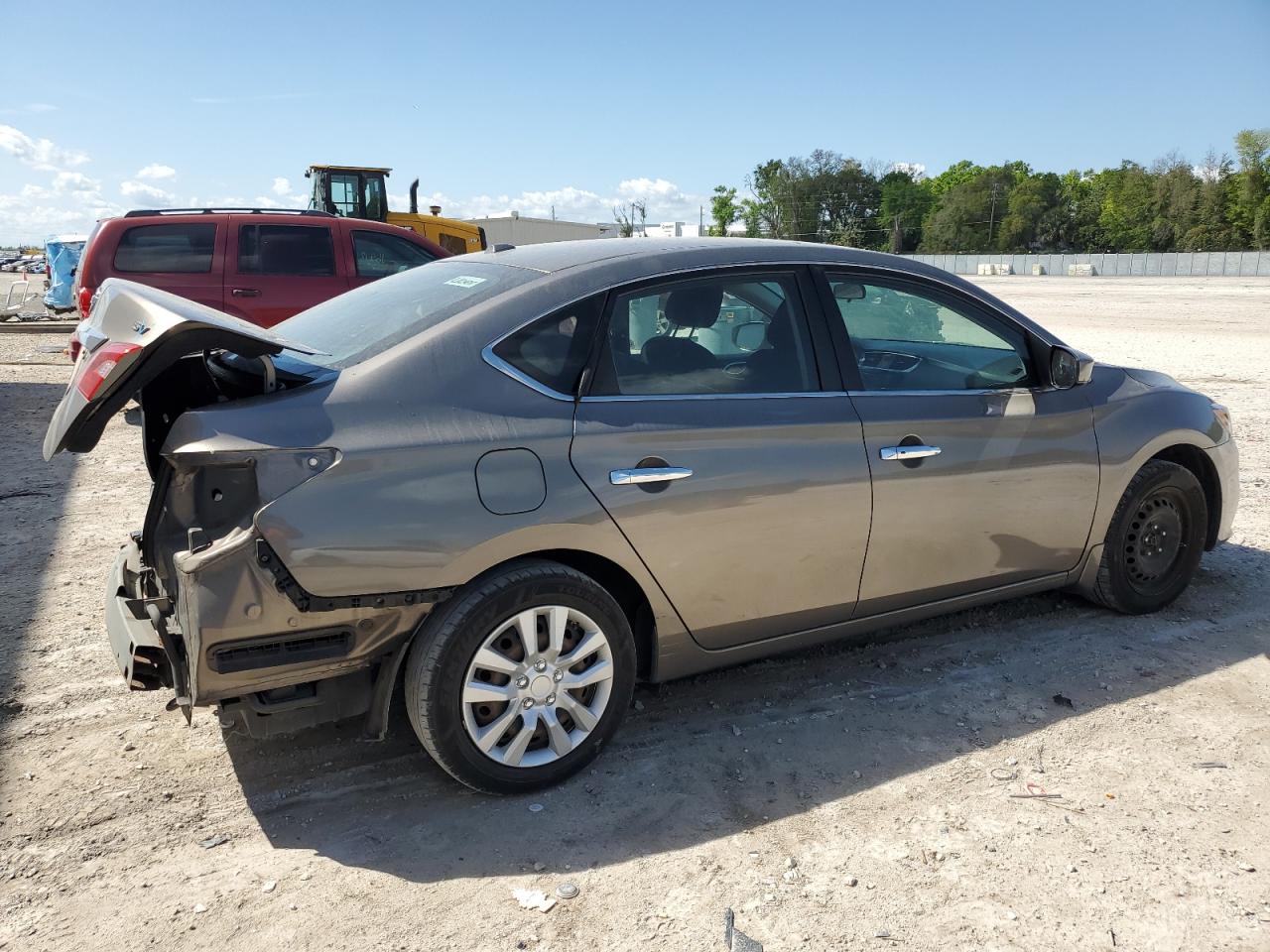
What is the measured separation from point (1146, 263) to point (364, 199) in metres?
63.6

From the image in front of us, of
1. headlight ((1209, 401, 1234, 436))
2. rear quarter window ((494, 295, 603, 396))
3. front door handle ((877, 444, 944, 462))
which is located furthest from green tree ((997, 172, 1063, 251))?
rear quarter window ((494, 295, 603, 396))

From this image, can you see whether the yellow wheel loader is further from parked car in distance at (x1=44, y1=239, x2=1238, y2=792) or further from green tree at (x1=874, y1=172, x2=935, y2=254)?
green tree at (x1=874, y1=172, x2=935, y2=254)

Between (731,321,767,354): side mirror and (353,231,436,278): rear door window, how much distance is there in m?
7.64

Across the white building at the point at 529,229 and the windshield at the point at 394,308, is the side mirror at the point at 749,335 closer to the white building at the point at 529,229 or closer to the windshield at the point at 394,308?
the windshield at the point at 394,308

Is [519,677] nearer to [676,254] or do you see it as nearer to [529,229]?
[676,254]

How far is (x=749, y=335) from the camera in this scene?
3.59 metres

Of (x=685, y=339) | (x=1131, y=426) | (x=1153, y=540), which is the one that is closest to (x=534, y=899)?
(x=685, y=339)

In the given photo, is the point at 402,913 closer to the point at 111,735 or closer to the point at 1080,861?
the point at 111,735

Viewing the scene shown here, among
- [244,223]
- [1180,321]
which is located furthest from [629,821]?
[1180,321]

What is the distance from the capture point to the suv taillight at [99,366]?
8.94 feet

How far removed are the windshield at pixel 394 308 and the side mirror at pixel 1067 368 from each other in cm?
227

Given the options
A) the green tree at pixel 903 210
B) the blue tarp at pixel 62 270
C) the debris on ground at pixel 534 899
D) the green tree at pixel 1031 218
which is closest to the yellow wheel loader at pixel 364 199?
the blue tarp at pixel 62 270

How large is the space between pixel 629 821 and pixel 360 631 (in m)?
1.01

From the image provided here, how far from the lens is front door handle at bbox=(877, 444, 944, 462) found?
143 inches
